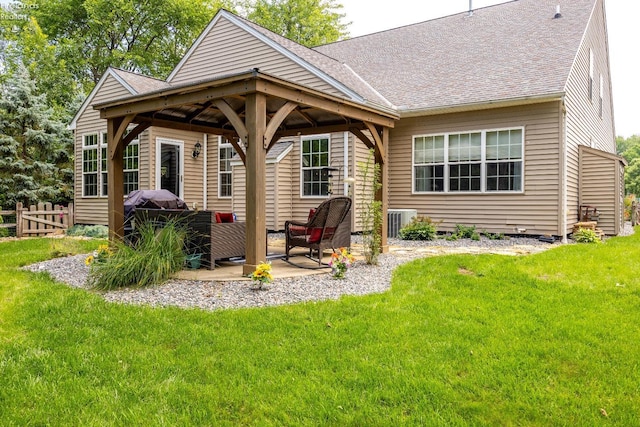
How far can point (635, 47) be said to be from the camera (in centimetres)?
4150

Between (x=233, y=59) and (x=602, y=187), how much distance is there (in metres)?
9.91

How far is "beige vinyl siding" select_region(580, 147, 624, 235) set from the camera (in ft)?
35.4

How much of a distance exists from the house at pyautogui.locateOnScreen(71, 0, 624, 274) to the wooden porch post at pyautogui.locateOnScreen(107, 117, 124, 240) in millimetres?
23

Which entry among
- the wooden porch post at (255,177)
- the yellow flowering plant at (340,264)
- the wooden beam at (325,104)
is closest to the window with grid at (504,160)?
the wooden beam at (325,104)

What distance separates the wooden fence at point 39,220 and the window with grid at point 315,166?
686cm

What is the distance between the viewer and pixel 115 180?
689 cm

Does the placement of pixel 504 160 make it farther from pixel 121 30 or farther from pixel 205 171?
pixel 121 30

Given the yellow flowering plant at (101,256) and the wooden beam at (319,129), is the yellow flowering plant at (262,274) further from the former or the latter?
the wooden beam at (319,129)

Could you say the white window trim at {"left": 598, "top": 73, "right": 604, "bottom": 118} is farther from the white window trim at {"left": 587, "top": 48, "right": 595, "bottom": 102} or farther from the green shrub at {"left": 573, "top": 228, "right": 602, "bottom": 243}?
the green shrub at {"left": 573, "top": 228, "right": 602, "bottom": 243}

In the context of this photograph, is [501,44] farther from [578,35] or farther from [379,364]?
[379,364]

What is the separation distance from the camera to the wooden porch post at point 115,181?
6.85 m

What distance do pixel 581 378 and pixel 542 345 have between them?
1.54ft

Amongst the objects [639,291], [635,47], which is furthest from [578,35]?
[635,47]

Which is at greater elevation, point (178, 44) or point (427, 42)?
point (178, 44)
